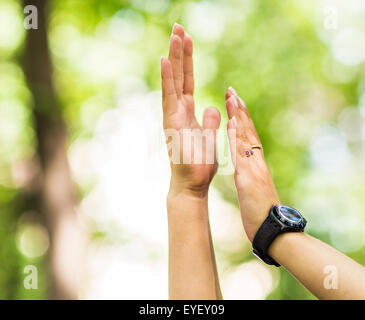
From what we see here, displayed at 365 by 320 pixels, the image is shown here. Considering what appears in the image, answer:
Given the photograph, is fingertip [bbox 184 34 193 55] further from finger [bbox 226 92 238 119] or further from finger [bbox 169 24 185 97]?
finger [bbox 226 92 238 119]

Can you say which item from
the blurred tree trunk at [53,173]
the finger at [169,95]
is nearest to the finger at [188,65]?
the finger at [169,95]

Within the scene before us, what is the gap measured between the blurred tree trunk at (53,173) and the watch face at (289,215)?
2244 millimetres

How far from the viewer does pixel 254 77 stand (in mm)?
5457

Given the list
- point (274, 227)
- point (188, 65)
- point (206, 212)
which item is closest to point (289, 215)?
point (274, 227)

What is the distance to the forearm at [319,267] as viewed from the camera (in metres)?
1.02

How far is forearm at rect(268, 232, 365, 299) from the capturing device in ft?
3.34

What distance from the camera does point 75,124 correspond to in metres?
5.75

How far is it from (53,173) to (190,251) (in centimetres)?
219

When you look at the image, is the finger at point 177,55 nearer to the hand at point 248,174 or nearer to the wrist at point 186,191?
the hand at point 248,174

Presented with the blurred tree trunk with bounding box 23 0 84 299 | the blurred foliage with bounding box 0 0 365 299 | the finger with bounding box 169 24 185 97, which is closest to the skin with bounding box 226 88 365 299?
the finger with bounding box 169 24 185 97

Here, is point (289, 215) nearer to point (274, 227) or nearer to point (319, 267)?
point (274, 227)
